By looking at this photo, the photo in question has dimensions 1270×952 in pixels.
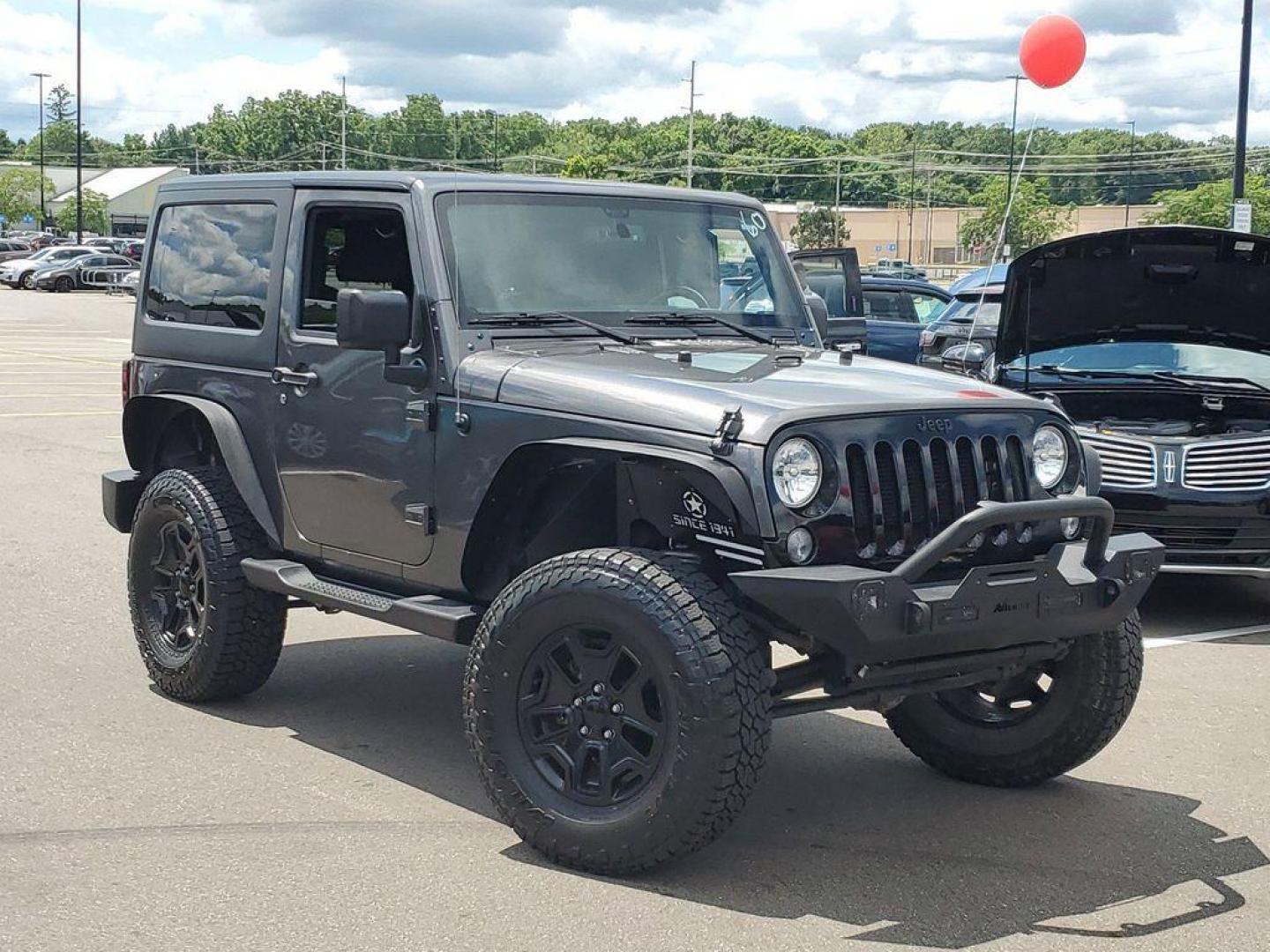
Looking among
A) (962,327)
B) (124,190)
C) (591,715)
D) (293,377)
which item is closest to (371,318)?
(293,377)

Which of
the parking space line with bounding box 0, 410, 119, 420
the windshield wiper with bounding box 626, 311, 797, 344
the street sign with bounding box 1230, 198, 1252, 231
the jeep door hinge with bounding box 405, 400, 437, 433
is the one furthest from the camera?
the street sign with bounding box 1230, 198, 1252, 231

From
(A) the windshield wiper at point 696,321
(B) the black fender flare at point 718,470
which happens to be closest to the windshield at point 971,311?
(A) the windshield wiper at point 696,321

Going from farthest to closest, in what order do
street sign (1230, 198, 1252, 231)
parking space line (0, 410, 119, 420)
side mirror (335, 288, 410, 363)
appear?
1. street sign (1230, 198, 1252, 231)
2. parking space line (0, 410, 119, 420)
3. side mirror (335, 288, 410, 363)

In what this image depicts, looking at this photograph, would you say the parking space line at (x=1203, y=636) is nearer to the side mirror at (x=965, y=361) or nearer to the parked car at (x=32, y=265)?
the side mirror at (x=965, y=361)

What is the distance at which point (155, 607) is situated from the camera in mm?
6609

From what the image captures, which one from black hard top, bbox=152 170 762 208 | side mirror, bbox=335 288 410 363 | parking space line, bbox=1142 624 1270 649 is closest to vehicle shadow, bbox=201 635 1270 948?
side mirror, bbox=335 288 410 363

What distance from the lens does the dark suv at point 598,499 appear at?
179 inches

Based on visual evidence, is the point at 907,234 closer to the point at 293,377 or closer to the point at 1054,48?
the point at 1054,48

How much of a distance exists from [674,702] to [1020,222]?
97.5 metres

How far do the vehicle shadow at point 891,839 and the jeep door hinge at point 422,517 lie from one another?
0.85m

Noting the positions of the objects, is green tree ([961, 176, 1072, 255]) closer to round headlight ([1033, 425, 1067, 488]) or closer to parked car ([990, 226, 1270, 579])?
parked car ([990, 226, 1270, 579])

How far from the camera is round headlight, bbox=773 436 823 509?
4.55 metres

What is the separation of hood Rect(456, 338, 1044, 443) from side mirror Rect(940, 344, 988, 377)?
492 centimetres

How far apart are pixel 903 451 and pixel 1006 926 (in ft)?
4.32
